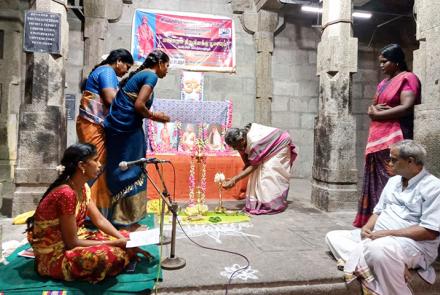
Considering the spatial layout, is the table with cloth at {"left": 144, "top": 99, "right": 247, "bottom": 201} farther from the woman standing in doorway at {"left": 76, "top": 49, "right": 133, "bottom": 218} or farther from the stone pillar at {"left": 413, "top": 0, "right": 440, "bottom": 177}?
the stone pillar at {"left": 413, "top": 0, "right": 440, "bottom": 177}

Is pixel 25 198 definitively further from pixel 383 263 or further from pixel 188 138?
pixel 383 263

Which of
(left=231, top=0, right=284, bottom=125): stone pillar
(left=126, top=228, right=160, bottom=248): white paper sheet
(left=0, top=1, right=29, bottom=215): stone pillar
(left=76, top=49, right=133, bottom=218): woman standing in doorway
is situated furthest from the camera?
(left=231, top=0, right=284, bottom=125): stone pillar

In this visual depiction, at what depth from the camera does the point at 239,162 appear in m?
5.16

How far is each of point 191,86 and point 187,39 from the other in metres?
0.98

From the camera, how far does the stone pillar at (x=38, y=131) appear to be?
3.82m

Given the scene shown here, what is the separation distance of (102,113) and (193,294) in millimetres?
Answer: 1899

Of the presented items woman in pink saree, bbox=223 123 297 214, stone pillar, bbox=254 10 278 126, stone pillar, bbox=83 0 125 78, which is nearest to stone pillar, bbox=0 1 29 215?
stone pillar, bbox=83 0 125 78

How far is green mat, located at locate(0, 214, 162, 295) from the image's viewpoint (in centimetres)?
208

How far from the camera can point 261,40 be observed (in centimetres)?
753

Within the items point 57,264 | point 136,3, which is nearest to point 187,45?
point 136,3

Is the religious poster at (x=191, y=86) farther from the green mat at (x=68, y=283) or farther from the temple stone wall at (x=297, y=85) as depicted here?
the green mat at (x=68, y=283)

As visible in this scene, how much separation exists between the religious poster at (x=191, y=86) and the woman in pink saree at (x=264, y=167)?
2.99 meters

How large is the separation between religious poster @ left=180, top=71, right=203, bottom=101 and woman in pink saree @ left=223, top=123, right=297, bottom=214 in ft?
9.81

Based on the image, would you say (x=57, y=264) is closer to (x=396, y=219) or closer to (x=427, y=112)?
(x=396, y=219)
